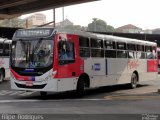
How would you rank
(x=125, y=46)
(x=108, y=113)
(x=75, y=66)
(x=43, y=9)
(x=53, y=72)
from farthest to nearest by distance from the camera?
(x=43, y=9) < (x=125, y=46) < (x=75, y=66) < (x=53, y=72) < (x=108, y=113)

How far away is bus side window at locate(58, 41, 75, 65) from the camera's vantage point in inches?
673

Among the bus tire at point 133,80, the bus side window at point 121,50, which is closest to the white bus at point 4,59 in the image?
the bus side window at point 121,50

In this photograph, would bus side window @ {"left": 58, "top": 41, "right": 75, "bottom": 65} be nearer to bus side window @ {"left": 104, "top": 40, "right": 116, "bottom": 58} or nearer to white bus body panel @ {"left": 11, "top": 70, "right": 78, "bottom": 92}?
white bus body panel @ {"left": 11, "top": 70, "right": 78, "bottom": 92}

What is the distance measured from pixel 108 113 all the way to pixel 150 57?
1432 centimetres

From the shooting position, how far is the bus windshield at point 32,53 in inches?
669

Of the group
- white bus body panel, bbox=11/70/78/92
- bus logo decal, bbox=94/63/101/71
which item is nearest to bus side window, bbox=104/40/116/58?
bus logo decal, bbox=94/63/101/71

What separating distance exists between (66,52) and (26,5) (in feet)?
70.2

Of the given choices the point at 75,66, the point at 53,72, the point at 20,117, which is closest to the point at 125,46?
the point at 75,66

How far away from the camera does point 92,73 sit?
19.4 m

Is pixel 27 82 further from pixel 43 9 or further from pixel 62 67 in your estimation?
pixel 43 9

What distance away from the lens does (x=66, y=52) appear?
17422 millimetres

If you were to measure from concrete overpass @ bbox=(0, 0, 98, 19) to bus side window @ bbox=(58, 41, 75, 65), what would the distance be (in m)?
14.3

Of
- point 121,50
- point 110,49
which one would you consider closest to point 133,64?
point 121,50

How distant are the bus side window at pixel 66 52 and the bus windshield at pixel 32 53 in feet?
1.29
